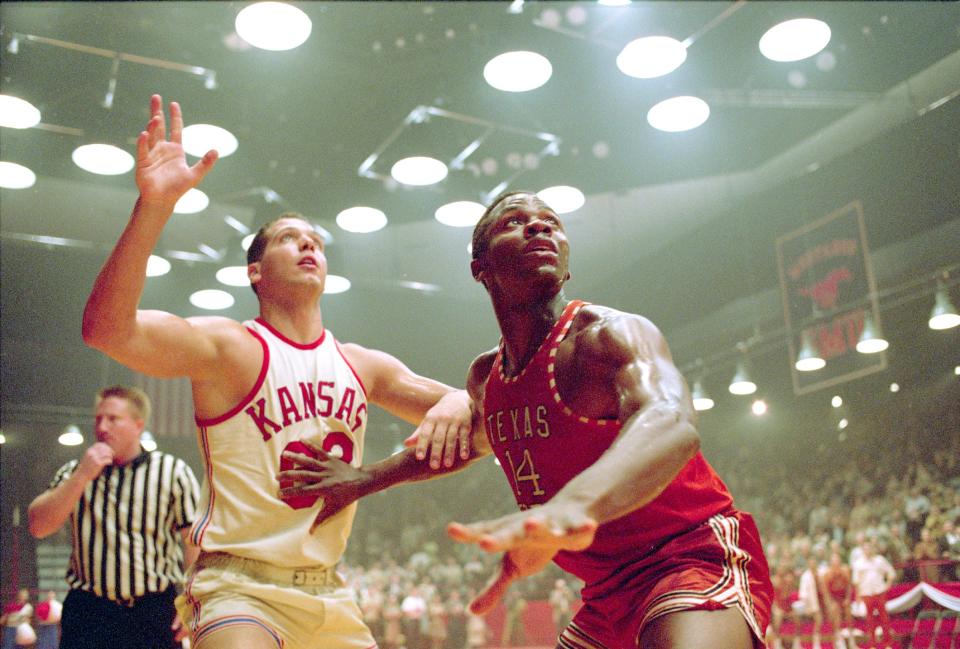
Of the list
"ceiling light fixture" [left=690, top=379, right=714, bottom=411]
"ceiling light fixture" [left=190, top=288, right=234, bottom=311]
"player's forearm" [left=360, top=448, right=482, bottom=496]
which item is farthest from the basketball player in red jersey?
"ceiling light fixture" [left=190, top=288, right=234, bottom=311]

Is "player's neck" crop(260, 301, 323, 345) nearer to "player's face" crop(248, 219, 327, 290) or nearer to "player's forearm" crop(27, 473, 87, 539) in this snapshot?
"player's face" crop(248, 219, 327, 290)

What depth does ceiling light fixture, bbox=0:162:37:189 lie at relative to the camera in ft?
23.0

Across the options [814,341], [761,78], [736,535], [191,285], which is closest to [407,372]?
[736,535]

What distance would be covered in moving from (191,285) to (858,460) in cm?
624

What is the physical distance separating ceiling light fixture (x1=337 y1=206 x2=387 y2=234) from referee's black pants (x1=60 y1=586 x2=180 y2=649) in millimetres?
4259

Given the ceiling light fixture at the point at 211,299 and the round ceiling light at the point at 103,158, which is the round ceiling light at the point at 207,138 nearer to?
the round ceiling light at the point at 103,158

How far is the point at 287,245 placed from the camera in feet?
8.78

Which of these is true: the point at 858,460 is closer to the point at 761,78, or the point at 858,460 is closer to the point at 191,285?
the point at 761,78

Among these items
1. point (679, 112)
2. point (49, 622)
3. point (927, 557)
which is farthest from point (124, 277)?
point (49, 622)

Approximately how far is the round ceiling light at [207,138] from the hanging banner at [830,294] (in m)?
4.63

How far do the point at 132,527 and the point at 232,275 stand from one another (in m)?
4.50

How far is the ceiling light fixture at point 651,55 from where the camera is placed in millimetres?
5641

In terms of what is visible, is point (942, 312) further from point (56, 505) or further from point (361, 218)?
point (56, 505)

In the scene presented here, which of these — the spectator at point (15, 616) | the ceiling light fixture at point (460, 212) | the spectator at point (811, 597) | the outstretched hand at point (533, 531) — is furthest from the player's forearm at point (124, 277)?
the spectator at point (811, 597)
